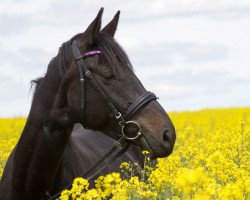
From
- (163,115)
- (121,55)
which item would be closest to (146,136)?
(163,115)

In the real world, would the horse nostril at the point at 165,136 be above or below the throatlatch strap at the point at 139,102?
below

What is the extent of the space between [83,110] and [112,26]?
81cm

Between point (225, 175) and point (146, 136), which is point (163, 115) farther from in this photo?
point (225, 175)

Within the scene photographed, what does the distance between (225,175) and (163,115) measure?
4.43 ft

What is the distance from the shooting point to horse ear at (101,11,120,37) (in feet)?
17.8

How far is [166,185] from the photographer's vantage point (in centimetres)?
574

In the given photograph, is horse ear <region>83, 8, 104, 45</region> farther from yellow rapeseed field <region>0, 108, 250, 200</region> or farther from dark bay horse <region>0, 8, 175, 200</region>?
yellow rapeseed field <region>0, 108, 250, 200</region>

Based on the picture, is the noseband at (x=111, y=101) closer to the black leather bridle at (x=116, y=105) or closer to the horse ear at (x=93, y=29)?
the black leather bridle at (x=116, y=105)

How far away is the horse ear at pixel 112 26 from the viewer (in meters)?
5.41

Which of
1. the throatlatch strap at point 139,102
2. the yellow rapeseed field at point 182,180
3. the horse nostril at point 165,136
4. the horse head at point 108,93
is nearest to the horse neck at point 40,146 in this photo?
the horse head at point 108,93

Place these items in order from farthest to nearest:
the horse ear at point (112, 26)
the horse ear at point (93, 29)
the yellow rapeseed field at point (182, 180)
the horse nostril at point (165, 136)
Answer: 1. the horse ear at point (112, 26)
2. the horse ear at point (93, 29)
3. the horse nostril at point (165, 136)
4. the yellow rapeseed field at point (182, 180)

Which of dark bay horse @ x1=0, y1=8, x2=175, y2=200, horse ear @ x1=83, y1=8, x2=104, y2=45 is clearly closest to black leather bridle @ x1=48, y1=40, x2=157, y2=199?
dark bay horse @ x1=0, y1=8, x2=175, y2=200

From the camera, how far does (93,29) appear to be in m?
5.19

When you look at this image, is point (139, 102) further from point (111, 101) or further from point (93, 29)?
point (93, 29)
